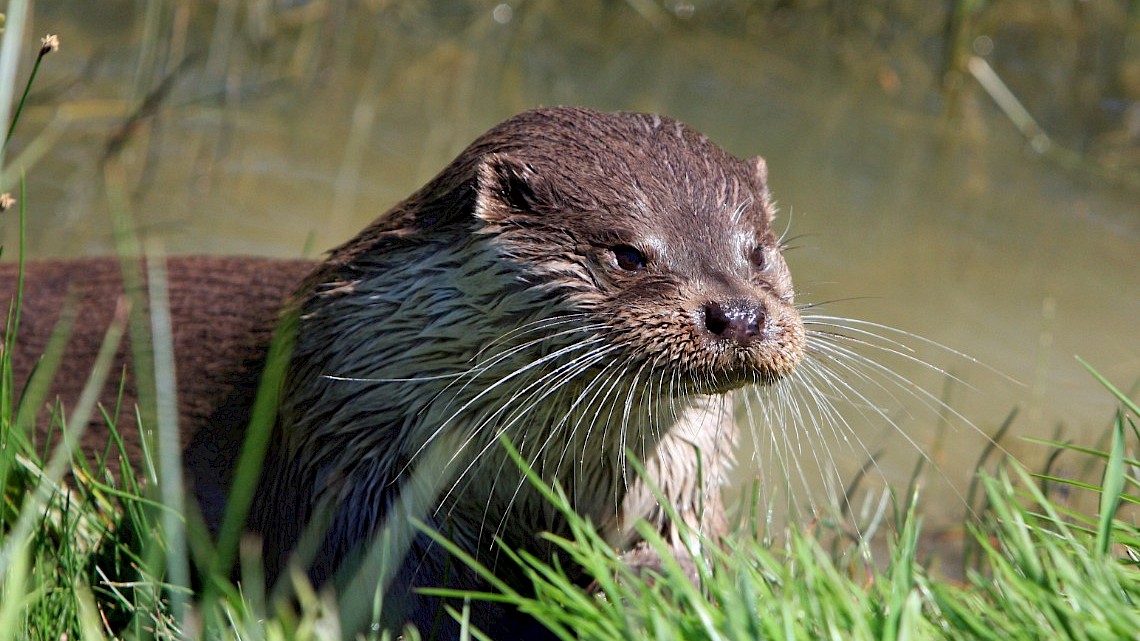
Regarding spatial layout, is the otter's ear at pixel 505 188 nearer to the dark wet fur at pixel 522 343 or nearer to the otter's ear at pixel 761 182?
the dark wet fur at pixel 522 343

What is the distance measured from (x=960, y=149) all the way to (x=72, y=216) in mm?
3716

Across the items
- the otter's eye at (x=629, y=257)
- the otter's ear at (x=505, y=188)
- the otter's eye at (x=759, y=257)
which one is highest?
the otter's ear at (x=505, y=188)

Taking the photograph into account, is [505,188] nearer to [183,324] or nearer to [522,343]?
[522,343]

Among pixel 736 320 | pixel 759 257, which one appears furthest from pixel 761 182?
pixel 736 320

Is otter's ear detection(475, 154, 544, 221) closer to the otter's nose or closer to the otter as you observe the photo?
the otter

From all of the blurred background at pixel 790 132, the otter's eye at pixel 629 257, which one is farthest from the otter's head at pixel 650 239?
the blurred background at pixel 790 132

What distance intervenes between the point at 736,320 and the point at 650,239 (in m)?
0.24

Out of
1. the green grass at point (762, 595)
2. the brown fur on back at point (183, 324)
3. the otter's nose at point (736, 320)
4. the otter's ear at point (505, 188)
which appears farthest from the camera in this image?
the brown fur on back at point (183, 324)

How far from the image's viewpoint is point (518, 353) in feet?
7.72

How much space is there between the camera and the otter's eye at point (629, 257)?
2303 mm

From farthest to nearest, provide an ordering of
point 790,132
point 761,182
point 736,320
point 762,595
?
point 790,132, point 761,182, point 736,320, point 762,595

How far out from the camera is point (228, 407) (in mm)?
2887

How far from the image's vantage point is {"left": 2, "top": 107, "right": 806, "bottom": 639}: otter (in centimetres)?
228

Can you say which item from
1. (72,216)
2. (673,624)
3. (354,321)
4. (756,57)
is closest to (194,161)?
(72,216)
